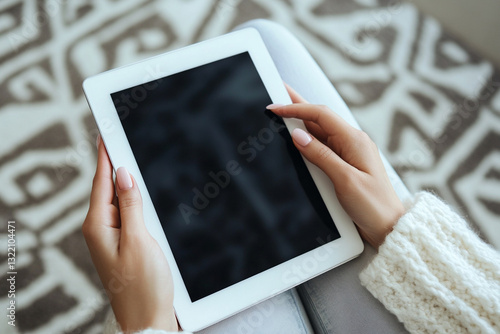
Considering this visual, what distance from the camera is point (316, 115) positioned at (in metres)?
0.59

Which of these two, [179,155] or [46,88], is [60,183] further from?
[179,155]

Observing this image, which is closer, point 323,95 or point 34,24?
point 323,95

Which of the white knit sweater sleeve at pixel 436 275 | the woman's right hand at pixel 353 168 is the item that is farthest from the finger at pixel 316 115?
the white knit sweater sleeve at pixel 436 275

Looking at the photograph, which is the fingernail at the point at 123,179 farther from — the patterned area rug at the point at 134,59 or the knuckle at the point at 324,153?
the patterned area rug at the point at 134,59

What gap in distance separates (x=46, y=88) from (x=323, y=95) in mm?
737

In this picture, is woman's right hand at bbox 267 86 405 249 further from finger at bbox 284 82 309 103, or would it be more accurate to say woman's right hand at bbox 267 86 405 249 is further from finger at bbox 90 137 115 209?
finger at bbox 90 137 115 209

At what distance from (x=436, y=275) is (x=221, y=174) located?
1.03ft

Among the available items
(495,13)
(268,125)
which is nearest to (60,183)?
(268,125)

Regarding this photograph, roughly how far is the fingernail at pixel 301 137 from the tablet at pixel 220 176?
0.7 inches

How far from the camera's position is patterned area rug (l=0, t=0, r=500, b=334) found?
2.96 feet

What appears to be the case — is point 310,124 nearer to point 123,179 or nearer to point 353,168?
point 353,168

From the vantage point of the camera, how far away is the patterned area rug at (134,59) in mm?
902

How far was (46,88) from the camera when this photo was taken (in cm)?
101

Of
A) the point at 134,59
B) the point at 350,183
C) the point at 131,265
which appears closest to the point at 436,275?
the point at 350,183
